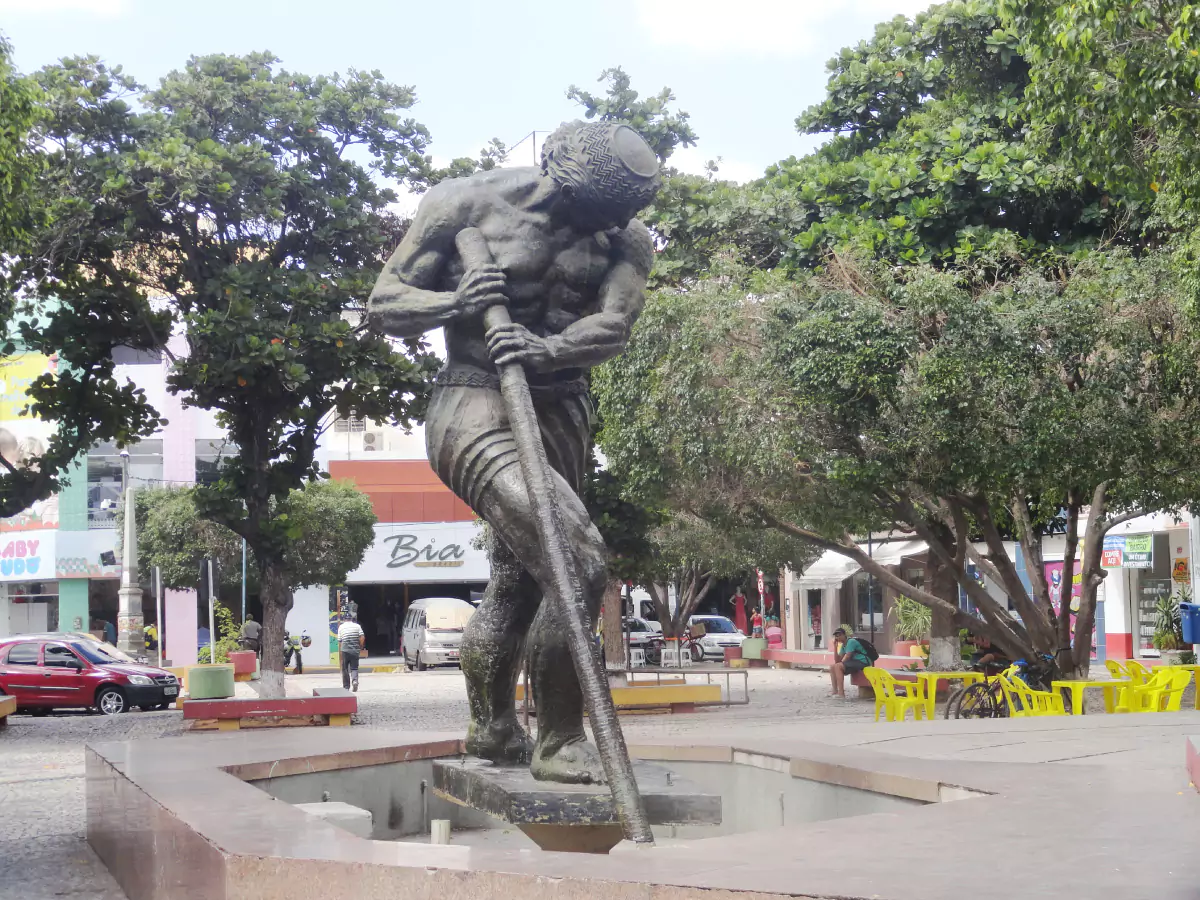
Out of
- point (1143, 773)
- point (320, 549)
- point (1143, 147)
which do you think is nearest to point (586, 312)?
point (1143, 773)

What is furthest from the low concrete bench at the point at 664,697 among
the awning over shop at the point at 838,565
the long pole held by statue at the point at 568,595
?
the long pole held by statue at the point at 568,595

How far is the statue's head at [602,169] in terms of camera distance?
4.54 meters

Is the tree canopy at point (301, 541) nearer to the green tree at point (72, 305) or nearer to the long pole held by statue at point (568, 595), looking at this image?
the green tree at point (72, 305)

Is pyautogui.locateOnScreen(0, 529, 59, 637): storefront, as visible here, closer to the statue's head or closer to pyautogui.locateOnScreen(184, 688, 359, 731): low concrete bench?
pyautogui.locateOnScreen(184, 688, 359, 731): low concrete bench

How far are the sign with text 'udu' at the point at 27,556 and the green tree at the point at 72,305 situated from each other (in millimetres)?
21569

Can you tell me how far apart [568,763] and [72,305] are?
15554mm

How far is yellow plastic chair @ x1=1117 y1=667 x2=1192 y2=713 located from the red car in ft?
54.6

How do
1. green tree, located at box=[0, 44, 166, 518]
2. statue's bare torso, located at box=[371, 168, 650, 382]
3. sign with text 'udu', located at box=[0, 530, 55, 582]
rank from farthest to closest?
1. sign with text 'udu', located at box=[0, 530, 55, 582]
2. green tree, located at box=[0, 44, 166, 518]
3. statue's bare torso, located at box=[371, 168, 650, 382]

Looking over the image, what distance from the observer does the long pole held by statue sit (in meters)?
3.82

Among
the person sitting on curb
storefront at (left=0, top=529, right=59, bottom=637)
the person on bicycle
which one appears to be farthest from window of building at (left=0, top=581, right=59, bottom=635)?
the person on bicycle

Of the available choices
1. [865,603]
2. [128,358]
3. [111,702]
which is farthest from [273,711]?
[865,603]

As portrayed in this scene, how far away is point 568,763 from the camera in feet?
14.8

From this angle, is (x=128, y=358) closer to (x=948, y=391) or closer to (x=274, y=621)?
(x=274, y=621)

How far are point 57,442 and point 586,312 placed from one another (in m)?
15.0
